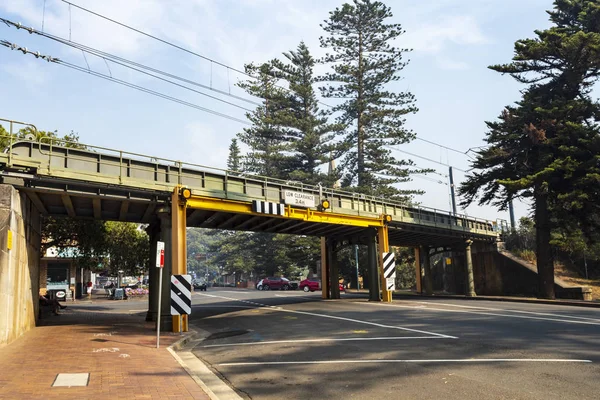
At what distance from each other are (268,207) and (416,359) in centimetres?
1526

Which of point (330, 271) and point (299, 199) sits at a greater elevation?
point (299, 199)

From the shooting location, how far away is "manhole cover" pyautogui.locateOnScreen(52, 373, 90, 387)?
770 cm

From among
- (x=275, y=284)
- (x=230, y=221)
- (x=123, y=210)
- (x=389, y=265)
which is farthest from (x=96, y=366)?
(x=275, y=284)

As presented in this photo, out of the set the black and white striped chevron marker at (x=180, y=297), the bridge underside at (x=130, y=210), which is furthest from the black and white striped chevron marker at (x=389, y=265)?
the black and white striped chevron marker at (x=180, y=297)

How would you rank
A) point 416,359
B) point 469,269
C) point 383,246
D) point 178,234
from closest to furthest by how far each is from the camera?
1. point 416,359
2. point 178,234
3. point 383,246
4. point 469,269

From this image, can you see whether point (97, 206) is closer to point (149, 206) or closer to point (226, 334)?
point (149, 206)

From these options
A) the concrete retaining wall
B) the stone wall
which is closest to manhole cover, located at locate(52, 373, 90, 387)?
the stone wall

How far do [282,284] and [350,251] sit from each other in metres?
9.49

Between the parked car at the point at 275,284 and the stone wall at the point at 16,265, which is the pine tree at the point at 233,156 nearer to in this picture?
the parked car at the point at 275,284

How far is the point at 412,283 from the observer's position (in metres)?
58.2

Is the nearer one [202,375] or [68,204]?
[202,375]

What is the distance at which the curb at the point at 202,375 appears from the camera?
7.32m

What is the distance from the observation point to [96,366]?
9.48 meters

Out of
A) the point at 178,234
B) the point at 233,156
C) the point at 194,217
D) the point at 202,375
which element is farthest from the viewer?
the point at 233,156
